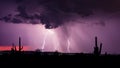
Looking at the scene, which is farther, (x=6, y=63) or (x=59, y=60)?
(x=59, y=60)

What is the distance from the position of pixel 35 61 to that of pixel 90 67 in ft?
27.1

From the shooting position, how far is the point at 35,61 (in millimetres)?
47531

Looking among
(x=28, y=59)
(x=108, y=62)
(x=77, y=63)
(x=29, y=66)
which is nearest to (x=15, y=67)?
(x=29, y=66)

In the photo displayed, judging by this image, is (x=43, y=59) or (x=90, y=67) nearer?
(x=90, y=67)

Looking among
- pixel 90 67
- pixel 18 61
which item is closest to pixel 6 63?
pixel 18 61

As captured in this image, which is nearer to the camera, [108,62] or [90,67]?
[90,67]


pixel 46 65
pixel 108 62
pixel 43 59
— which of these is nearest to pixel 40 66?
pixel 46 65

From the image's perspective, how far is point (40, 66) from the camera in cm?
4481

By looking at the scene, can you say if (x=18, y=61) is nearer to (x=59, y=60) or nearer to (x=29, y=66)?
(x=29, y=66)

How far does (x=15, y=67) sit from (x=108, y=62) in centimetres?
1430

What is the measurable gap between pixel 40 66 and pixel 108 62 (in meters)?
10.7

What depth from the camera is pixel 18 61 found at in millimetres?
46469

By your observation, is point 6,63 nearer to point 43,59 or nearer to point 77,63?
point 43,59

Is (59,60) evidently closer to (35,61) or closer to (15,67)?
(35,61)
